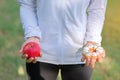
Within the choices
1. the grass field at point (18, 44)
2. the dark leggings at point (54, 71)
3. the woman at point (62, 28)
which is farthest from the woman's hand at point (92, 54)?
the grass field at point (18, 44)

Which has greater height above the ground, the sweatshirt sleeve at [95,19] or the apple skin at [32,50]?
the sweatshirt sleeve at [95,19]

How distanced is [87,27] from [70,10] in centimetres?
16

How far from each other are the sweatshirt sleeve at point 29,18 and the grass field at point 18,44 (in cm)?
190

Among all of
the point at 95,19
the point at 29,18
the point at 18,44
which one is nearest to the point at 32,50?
the point at 29,18

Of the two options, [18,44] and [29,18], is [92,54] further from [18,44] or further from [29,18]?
[18,44]

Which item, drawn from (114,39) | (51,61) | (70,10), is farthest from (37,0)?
(114,39)

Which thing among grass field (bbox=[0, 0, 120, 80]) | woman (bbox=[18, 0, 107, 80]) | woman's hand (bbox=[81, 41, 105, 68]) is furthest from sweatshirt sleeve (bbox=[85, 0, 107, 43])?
grass field (bbox=[0, 0, 120, 80])

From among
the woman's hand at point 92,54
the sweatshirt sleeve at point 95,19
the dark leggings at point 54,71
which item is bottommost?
the dark leggings at point 54,71

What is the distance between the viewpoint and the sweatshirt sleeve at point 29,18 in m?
2.31

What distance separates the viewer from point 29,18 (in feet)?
7.71

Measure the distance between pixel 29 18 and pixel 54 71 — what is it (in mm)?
353

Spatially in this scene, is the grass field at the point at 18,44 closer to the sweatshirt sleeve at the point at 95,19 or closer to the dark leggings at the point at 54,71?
the dark leggings at the point at 54,71

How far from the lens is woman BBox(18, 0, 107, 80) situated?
2.31m

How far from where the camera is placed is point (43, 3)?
232 cm
